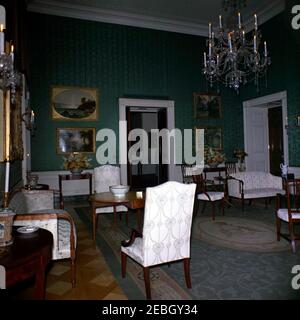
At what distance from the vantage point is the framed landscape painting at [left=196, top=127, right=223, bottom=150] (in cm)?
912

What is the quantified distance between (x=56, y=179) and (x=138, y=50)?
4723 mm

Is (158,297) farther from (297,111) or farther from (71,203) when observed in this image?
(297,111)

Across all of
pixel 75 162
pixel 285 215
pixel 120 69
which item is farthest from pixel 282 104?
pixel 75 162

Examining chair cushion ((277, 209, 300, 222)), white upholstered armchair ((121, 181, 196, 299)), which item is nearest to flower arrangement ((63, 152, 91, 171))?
white upholstered armchair ((121, 181, 196, 299))

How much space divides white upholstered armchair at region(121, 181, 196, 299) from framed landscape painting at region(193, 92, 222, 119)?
276 inches

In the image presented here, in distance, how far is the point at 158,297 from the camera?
2404 millimetres

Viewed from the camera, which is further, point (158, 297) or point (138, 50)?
point (138, 50)

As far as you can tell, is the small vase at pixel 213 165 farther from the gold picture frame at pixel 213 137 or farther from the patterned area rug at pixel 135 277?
the patterned area rug at pixel 135 277

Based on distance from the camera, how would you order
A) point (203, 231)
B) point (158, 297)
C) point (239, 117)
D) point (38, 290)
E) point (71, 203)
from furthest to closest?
point (239, 117)
point (71, 203)
point (203, 231)
point (158, 297)
point (38, 290)

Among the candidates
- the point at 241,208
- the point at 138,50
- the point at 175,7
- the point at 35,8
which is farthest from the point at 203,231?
the point at 35,8

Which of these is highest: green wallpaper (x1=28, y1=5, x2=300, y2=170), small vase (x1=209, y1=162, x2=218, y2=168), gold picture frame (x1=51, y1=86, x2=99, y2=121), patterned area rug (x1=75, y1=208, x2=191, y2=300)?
green wallpaper (x1=28, y1=5, x2=300, y2=170)
